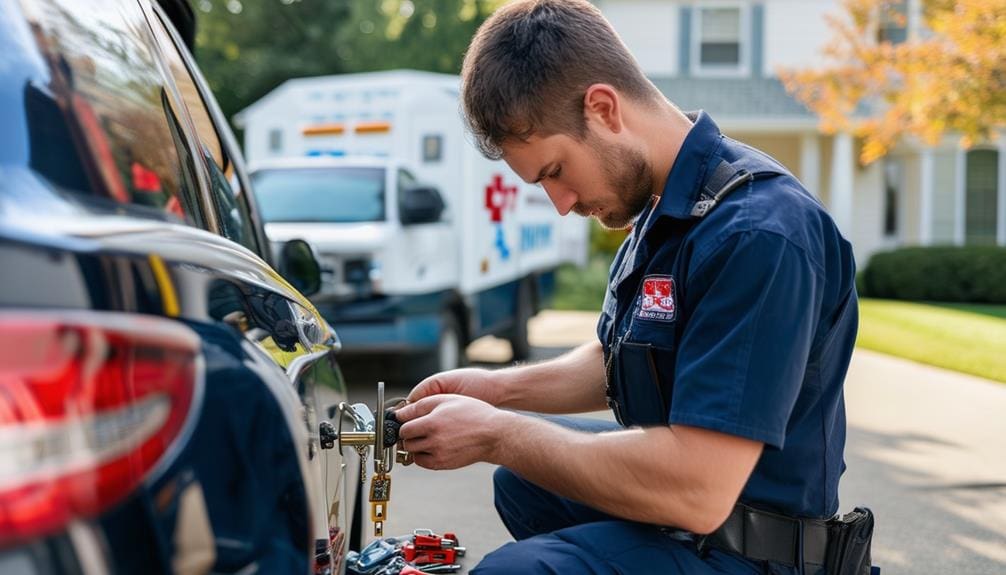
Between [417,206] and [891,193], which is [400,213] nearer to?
[417,206]

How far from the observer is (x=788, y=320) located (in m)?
1.98

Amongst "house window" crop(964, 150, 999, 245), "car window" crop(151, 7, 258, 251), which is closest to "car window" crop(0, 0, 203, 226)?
"car window" crop(151, 7, 258, 251)

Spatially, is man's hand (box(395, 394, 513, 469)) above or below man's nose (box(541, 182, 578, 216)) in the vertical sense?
below

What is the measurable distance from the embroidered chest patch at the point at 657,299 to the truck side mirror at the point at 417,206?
6262mm

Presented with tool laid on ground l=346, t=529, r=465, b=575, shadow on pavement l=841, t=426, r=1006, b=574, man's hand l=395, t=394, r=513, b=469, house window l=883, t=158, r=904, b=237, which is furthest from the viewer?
house window l=883, t=158, r=904, b=237

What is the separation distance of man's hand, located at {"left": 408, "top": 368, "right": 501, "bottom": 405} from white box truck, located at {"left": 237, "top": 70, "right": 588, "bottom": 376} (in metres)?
4.88

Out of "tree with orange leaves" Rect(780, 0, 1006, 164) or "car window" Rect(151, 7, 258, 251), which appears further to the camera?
"tree with orange leaves" Rect(780, 0, 1006, 164)

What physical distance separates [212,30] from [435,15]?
738cm

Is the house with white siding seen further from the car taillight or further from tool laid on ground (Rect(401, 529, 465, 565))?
the car taillight

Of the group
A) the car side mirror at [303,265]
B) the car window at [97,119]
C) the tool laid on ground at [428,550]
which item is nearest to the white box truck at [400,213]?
the car side mirror at [303,265]

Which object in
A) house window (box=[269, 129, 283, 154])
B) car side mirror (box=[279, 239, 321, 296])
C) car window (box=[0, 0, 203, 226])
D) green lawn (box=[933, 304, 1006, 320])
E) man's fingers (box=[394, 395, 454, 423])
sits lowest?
green lawn (box=[933, 304, 1006, 320])

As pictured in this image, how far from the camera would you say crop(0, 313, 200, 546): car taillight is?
40.4 inches

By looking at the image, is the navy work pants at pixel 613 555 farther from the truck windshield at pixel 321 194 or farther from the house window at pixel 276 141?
the house window at pixel 276 141

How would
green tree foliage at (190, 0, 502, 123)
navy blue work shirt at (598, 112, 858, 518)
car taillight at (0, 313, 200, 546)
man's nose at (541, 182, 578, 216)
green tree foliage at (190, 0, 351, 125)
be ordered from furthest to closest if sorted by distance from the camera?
1. green tree foliage at (190, 0, 351, 125)
2. green tree foliage at (190, 0, 502, 123)
3. man's nose at (541, 182, 578, 216)
4. navy blue work shirt at (598, 112, 858, 518)
5. car taillight at (0, 313, 200, 546)
